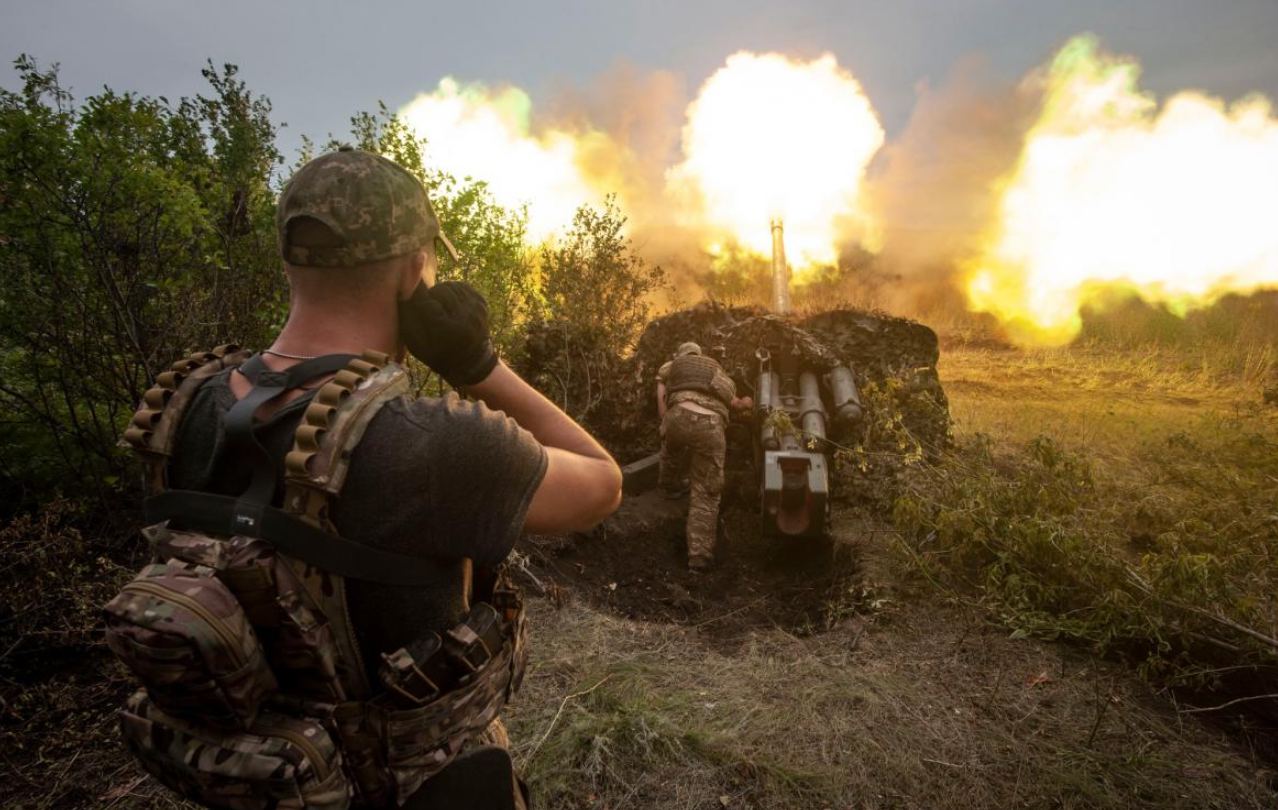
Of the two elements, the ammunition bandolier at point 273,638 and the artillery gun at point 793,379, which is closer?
the ammunition bandolier at point 273,638

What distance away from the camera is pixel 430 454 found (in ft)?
4.26

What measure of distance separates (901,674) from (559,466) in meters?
3.44

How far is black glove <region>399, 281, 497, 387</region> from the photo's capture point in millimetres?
1608

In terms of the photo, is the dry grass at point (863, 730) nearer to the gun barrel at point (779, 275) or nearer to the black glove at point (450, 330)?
the black glove at point (450, 330)

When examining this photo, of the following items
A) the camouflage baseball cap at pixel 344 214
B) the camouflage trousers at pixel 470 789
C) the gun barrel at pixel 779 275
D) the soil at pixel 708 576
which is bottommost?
the soil at pixel 708 576

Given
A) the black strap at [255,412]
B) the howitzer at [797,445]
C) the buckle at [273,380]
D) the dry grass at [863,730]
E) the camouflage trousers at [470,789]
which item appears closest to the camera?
the black strap at [255,412]

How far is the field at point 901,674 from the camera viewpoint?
3129mm

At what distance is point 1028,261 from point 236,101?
53.5 feet

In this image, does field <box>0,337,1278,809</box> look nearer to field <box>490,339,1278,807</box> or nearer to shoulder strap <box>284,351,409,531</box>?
field <box>490,339,1278,807</box>

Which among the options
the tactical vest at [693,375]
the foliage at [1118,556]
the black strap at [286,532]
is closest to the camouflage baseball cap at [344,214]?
the black strap at [286,532]

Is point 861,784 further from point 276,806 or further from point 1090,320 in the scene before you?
point 1090,320

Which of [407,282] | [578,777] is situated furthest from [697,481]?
[407,282]

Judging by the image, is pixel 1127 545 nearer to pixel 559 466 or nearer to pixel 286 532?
pixel 559 466

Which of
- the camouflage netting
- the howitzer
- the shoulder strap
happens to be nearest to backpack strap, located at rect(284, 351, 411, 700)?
the shoulder strap
